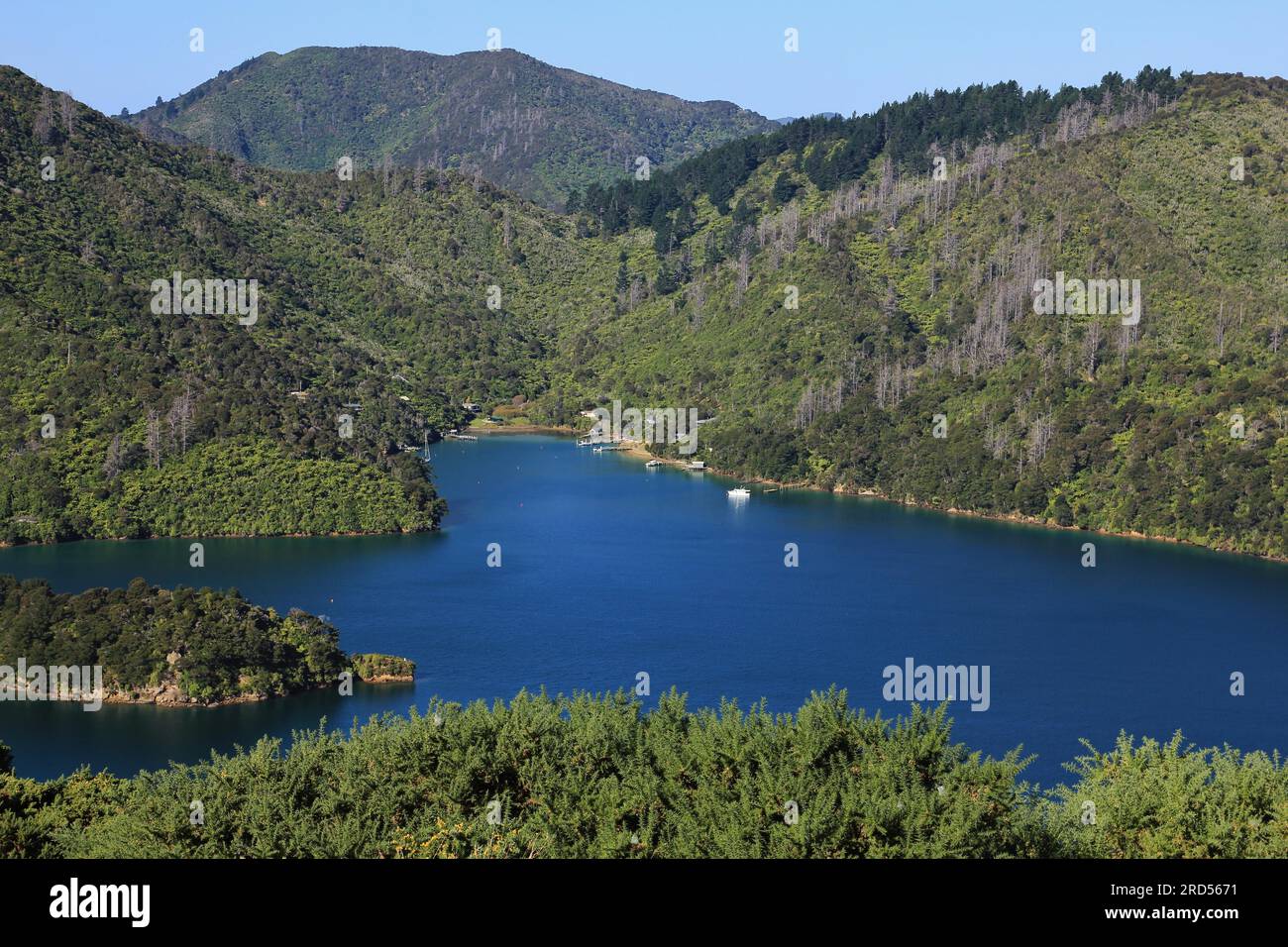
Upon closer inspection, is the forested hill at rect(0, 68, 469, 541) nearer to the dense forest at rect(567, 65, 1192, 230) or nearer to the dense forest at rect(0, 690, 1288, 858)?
the dense forest at rect(567, 65, 1192, 230)

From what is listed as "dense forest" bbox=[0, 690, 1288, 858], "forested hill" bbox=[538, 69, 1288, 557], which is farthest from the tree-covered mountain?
"dense forest" bbox=[0, 690, 1288, 858]

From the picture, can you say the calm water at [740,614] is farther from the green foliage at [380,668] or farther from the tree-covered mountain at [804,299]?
the tree-covered mountain at [804,299]

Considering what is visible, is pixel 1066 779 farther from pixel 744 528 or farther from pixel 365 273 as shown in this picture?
pixel 365 273

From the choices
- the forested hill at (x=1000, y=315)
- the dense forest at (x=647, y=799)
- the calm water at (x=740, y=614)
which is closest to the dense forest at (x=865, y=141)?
the forested hill at (x=1000, y=315)

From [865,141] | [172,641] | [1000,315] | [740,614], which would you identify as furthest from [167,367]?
[865,141]

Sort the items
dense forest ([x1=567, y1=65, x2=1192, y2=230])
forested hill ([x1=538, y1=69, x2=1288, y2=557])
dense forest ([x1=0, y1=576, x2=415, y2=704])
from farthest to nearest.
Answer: dense forest ([x1=567, y1=65, x2=1192, y2=230]) < forested hill ([x1=538, y1=69, x2=1288, y2=557]) < dense forest ([x1=0, y1=576, x2=415, y2=704])

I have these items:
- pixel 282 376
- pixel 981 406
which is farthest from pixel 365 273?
pixel 981 406

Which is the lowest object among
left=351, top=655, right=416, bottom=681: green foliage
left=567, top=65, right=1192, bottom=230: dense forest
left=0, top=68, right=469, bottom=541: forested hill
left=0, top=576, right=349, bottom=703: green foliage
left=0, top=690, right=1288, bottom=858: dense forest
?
left=351, top=655, right=416, bottom=681: green foliage
